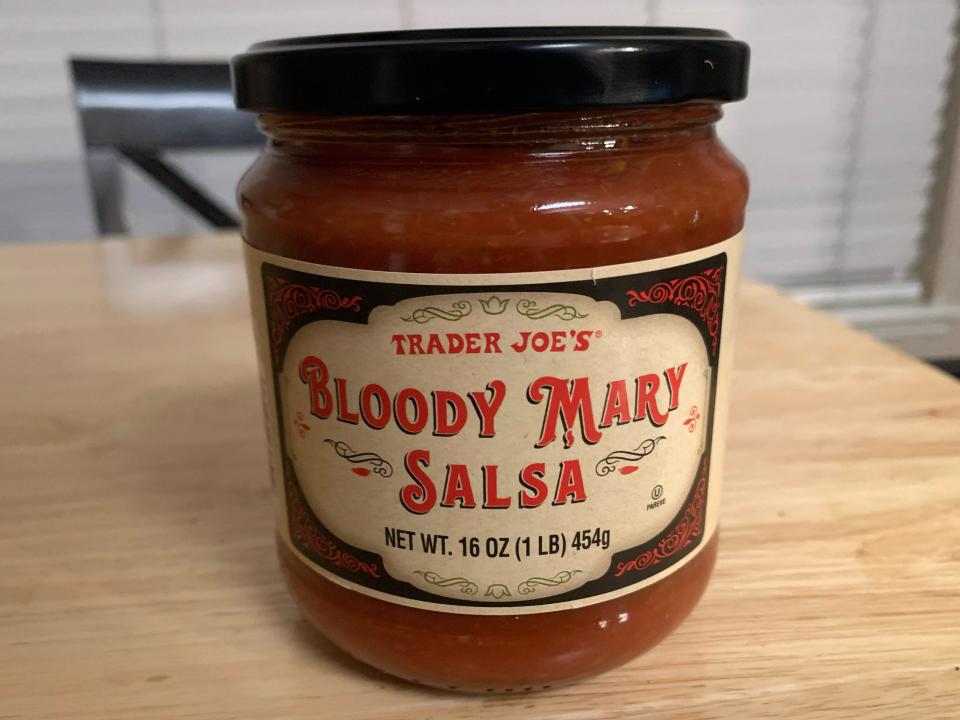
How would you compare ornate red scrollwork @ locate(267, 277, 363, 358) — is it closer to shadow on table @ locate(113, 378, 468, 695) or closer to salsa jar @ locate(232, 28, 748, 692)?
salsa jar @ locate(232, 28, 748, 692)

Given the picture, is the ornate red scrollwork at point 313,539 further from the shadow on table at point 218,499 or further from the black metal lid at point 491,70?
the black metal lid at point 491,70

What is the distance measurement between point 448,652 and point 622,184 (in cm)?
24

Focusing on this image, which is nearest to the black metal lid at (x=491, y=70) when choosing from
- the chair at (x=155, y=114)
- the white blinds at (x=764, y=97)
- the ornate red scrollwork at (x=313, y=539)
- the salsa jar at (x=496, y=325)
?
the salsa jar at (x=496, y=325)

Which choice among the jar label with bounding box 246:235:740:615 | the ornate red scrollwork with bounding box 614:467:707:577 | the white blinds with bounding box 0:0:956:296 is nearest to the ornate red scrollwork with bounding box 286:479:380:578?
the jar label with bounding box 246:235:740:615

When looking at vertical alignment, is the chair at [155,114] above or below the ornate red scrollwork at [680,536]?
above

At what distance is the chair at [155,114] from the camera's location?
4.78 ft

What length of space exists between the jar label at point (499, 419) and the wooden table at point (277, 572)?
0.07 metres

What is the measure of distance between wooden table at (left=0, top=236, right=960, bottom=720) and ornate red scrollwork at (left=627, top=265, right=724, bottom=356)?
0.18m

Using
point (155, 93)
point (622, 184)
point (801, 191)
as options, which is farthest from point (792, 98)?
point (622, 184)

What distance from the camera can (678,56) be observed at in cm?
36

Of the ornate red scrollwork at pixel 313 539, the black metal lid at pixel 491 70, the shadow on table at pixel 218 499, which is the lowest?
the shadow on table at pixel 218 499

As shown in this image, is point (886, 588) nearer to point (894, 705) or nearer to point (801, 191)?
point (894, 705)

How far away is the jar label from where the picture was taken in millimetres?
377

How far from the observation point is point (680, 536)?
45 centimetres
